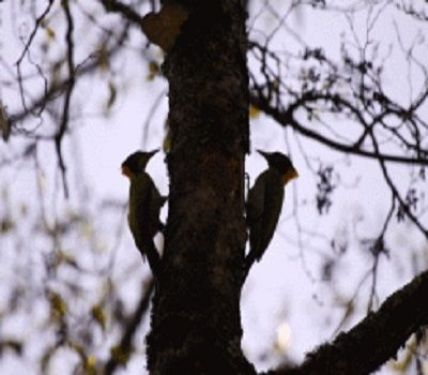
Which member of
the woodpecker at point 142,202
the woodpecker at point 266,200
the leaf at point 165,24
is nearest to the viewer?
the leaf at point 165,24

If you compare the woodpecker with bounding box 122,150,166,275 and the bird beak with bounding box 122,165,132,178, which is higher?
the bird beak with bounding box 122,165,132,178

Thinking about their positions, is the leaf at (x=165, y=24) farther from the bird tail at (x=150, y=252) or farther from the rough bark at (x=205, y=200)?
the bird tail at (x=150, y=252)

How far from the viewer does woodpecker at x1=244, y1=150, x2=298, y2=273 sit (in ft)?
17.7

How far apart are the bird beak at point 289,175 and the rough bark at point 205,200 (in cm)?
241

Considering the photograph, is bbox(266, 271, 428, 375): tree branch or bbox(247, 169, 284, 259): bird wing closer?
bbox(266, 271, 428, 375): tree branch

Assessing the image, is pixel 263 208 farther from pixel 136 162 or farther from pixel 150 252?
pixel 150 252

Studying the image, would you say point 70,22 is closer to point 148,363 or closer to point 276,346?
point 148,363

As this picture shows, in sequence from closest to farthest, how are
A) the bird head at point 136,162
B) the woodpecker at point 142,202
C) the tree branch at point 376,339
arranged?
the tree branch at point 376,339 → the woodpecker at point 142,202 → the bird head at point 136,162

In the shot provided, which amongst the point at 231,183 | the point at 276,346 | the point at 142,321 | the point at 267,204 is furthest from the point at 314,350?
the point at 276,346

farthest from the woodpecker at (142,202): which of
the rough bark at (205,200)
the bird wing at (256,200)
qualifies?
the rough bark at (205,200)

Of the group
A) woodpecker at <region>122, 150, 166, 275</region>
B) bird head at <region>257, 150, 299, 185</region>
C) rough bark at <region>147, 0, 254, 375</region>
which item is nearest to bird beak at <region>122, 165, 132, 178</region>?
woodpecker at <region>122, 150, 166, 275</region>

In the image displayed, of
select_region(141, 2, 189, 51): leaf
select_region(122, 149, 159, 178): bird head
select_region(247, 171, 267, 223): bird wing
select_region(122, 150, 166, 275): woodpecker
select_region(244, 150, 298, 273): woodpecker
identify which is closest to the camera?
select_region(141, 2, 189, 51): leaf

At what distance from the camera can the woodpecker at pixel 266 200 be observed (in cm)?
538

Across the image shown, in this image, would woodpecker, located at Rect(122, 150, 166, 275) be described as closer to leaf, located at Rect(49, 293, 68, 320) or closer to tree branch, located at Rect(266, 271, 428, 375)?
leaf, located at Rect(49, 293, 68, 320)
